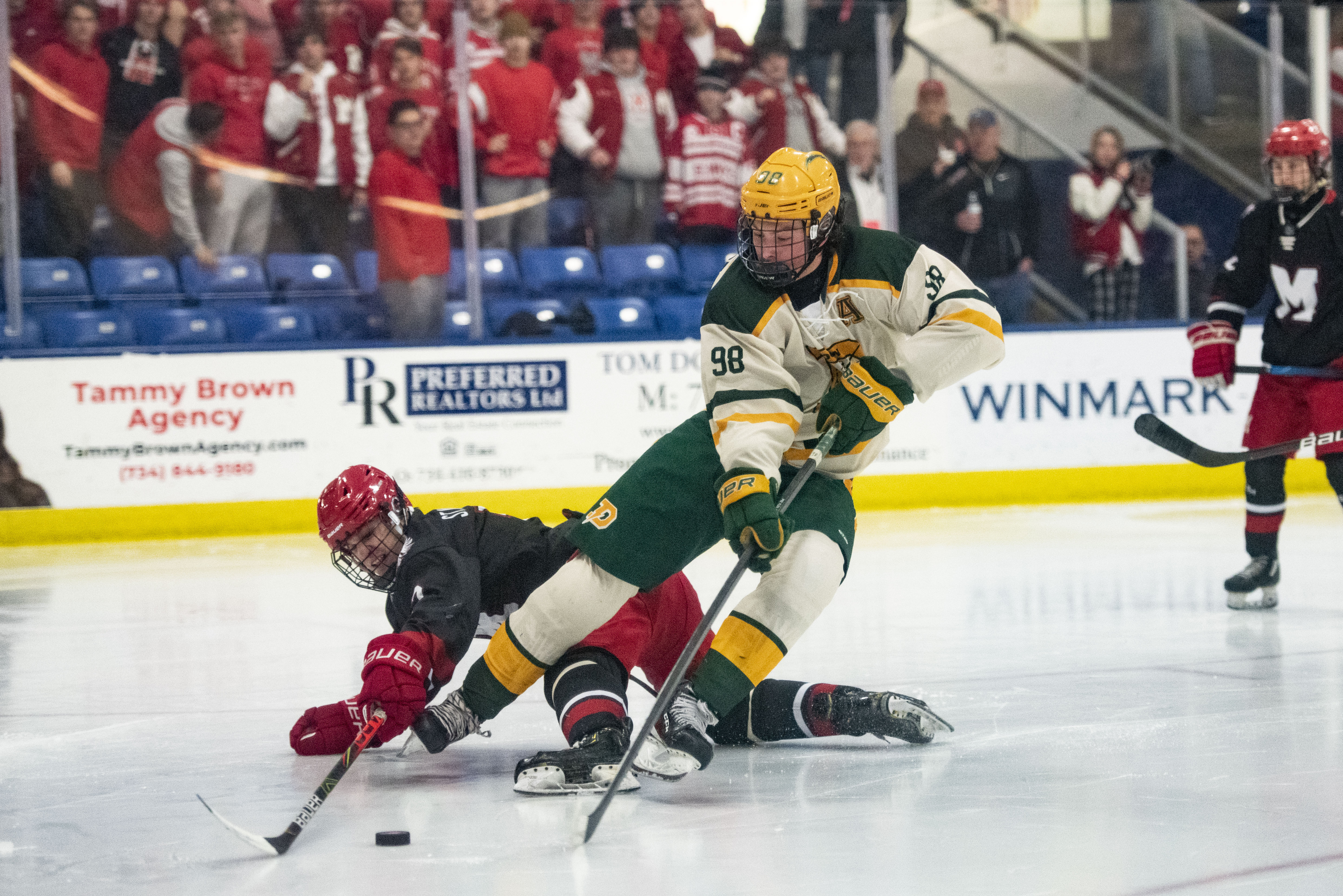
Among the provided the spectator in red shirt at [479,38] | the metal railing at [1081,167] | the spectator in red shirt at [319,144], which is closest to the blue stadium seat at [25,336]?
the spectator in red shirt at [319,144]

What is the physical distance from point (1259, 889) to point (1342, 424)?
301cm

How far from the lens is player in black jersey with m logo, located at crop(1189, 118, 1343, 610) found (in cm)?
486

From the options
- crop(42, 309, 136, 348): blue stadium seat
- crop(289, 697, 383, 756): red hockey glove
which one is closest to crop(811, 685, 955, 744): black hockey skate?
crop(289, 697, 383, 756): red hockey glove

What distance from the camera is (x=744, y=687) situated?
2836 millimetres

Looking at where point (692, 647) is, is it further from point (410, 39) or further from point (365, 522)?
point (410, 39)

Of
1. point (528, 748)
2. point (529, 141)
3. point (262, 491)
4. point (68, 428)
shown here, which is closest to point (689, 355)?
point (529, 141)

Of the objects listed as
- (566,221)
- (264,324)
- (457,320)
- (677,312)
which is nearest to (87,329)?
(264,324)

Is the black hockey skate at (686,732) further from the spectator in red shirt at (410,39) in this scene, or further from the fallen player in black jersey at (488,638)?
the spectator in red shirt at (410,39)

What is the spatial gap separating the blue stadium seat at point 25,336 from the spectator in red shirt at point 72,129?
35 centimetres

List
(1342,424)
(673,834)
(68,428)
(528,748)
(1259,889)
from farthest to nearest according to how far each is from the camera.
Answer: (68,428) → (1342,424) → (528,748) → (673,834) → (1259,889)

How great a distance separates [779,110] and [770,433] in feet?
18.7

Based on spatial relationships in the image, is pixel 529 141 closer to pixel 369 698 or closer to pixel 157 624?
pixel 157 624

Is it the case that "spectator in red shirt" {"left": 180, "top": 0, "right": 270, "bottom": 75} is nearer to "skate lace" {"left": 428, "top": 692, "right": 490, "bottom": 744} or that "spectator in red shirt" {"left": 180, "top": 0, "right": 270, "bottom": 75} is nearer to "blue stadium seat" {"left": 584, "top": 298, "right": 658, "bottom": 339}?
"blue stadium seat" {"left": 584, "top": 298, "right": 658, "bottom": 339}

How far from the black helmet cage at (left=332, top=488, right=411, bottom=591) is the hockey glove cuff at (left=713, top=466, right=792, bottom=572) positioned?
0.62 metres
